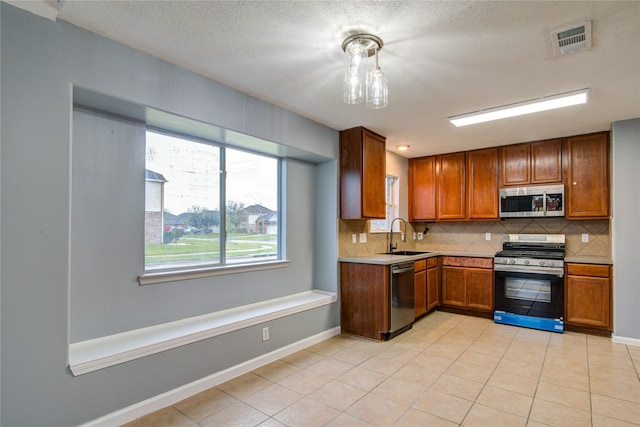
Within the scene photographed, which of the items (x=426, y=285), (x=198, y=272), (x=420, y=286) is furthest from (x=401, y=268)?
(x=198, y=272)

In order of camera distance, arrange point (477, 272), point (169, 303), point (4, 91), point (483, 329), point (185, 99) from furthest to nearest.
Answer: point (477, 272) < point (483, 329) < point (169, 303) < point (185, 99) < point (4, 91)

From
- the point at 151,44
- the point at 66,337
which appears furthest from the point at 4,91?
the point at 66,337

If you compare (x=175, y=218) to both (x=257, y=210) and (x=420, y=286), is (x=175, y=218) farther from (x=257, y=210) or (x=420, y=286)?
(x=420, y=286)

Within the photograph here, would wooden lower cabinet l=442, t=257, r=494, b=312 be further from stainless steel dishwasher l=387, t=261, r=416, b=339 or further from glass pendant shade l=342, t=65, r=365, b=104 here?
glass pendant shade l=342, t=65, r=365, b=104

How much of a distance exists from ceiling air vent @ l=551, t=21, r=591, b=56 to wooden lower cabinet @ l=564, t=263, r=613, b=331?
288cm

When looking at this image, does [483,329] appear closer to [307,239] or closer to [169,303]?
[307,239]

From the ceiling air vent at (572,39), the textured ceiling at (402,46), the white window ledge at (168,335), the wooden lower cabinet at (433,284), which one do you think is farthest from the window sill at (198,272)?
the ceiling air vent at (572,39)

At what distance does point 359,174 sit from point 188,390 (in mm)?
2699

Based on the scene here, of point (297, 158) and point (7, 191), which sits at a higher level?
point (297, 158)

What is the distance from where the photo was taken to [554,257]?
14.0 feet

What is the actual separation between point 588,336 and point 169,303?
460 cm

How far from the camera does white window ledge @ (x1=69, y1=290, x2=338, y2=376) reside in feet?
6.82

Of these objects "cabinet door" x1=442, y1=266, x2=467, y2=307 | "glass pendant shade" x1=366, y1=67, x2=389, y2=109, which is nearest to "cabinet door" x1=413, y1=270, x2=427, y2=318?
"cabinet door" x1=442, y1=266, x2=467, y2=307

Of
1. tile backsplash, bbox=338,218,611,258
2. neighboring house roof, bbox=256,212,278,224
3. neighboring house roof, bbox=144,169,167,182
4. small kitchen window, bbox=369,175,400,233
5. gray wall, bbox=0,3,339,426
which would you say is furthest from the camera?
small kitchen window, bbox=369,175,400,233
